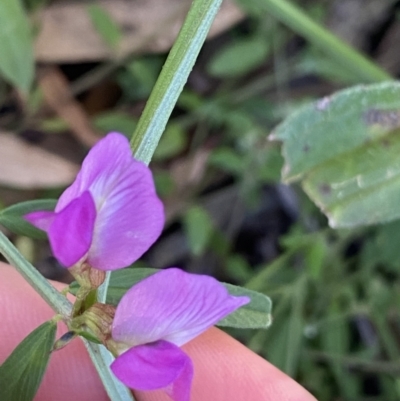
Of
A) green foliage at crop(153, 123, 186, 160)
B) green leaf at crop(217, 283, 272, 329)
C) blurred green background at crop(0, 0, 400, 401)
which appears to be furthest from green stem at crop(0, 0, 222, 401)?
green foliage at crop(153, 123, 186, 160)

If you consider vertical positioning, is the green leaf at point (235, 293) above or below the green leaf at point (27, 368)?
below

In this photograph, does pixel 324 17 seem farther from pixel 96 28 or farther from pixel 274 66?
pixel 96 28

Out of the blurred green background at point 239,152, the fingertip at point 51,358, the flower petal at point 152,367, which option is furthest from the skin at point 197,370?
the flower petal at point 152,367

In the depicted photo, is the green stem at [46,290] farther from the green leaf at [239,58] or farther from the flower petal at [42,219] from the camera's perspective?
the green leaf at [239,58]

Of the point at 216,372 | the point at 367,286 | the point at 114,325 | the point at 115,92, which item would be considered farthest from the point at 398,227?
the point at 114,325

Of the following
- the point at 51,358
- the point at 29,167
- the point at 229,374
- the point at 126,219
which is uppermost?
the point at 126,219

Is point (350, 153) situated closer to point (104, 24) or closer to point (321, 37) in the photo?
point (321, 37)

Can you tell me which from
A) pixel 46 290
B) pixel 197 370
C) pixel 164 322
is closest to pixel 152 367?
pixel 164 322

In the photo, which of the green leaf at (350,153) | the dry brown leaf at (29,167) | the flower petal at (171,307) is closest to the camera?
the flower petal at (171,307)
